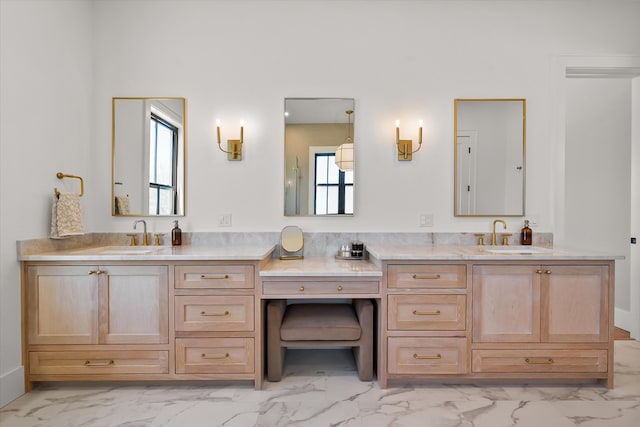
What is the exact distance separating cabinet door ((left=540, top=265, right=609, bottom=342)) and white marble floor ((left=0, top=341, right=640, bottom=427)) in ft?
1.20

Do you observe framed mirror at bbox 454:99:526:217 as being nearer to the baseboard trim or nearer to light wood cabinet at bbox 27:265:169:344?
light wood cabinet at bbox 27:265:169:344

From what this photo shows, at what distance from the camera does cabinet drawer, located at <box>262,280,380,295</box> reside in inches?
87.6

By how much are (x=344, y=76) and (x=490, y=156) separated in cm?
127

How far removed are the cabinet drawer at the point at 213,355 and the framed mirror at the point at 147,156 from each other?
1036 millimetres

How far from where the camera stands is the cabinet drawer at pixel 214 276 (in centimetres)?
222

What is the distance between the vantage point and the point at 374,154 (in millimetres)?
2824

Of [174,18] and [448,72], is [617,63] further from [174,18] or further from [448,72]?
[174,18]

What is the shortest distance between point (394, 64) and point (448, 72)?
1.38 ft

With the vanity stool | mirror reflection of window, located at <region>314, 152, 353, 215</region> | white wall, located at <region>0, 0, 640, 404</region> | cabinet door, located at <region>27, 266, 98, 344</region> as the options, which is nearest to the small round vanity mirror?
white wall, located at <region>0, 0, 640, 404</region>

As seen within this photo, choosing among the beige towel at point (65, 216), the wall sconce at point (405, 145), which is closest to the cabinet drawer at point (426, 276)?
the wall sconce at point (405, 145)

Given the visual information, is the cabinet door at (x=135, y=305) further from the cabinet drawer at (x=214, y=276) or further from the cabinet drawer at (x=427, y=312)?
the cabinet drawer at (x=427, y=312)

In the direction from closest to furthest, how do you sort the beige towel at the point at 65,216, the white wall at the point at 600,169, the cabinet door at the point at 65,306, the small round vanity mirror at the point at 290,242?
the cabinet door at the point at 65,306
the beige towel at the point at 65,216
the small round vanity mirror at the point at 290,242
the white wall at the point at 600,169

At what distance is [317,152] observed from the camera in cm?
280

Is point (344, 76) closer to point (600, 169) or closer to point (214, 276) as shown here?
point (214, 276)
